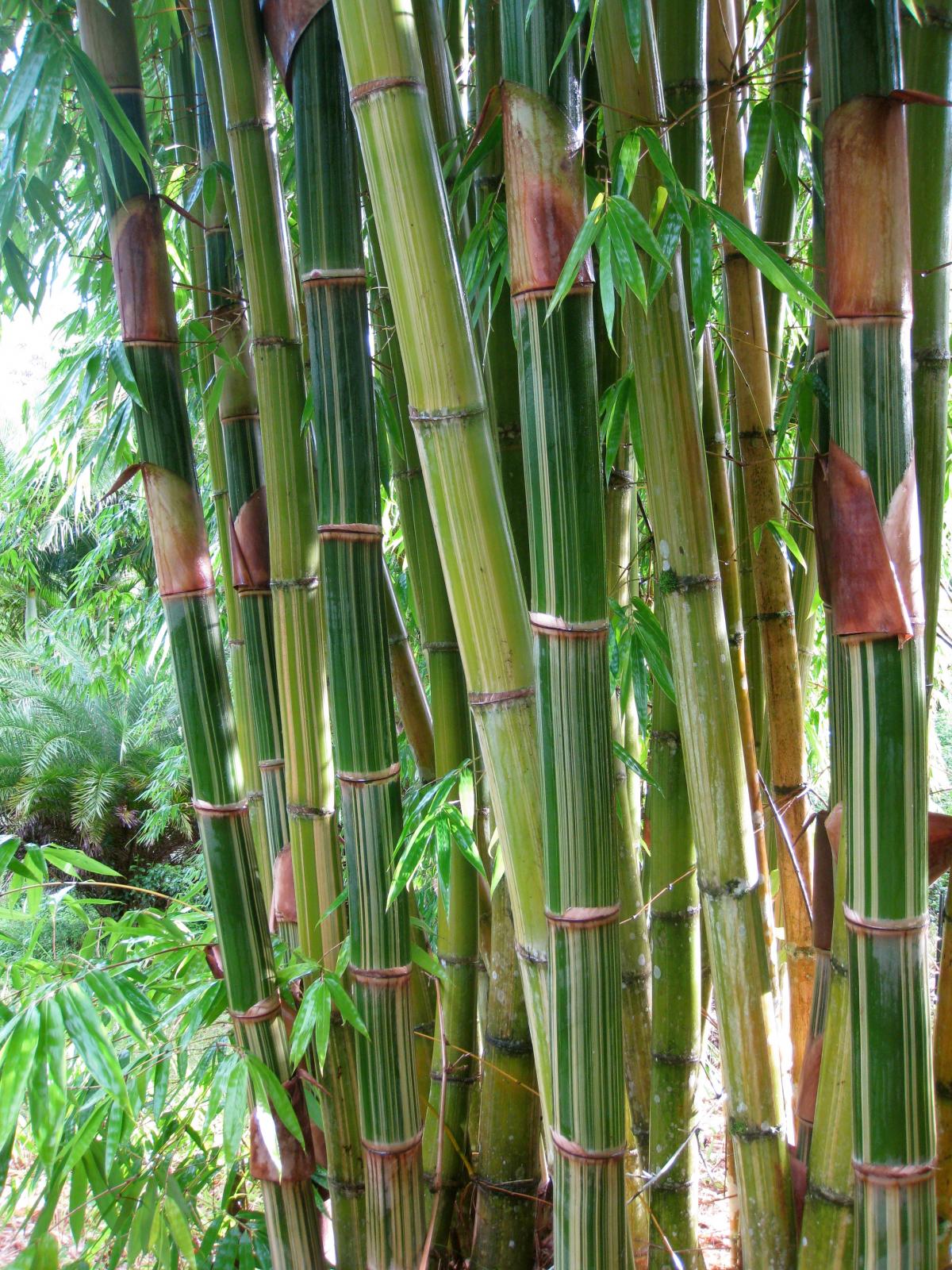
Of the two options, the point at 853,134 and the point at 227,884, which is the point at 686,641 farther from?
the point at 227,884

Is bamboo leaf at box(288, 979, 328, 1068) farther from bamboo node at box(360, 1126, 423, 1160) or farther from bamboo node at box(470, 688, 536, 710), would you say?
bamboo node at box(470, 688, 536, 710)

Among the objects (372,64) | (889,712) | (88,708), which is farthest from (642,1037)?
(88,708)

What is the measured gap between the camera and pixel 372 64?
738 millimetres

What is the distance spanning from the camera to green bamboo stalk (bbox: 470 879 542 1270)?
123 centimetres

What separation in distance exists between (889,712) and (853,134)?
17.8 inches

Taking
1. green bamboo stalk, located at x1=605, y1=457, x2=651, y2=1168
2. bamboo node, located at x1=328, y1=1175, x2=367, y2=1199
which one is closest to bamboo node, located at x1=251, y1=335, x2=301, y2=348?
green bamboo stalk, located at x1=605, y1=457, x2=651, y2=1168

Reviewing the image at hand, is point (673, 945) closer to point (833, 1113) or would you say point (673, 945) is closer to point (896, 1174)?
point (833, 1113)

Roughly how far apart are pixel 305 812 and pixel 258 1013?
0.22 metres

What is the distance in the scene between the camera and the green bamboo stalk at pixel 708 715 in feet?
2.78

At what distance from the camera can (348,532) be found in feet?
3.04

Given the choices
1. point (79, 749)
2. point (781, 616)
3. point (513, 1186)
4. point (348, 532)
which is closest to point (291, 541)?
point (348, 532)

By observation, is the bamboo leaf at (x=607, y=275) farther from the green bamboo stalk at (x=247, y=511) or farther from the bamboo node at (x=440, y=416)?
the green bamboo stalk at (x=247, y=511)

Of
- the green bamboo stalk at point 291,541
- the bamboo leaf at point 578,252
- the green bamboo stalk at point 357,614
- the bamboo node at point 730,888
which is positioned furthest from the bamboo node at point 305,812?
the bamboo leaf at point 578,252

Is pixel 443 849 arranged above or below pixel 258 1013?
above
